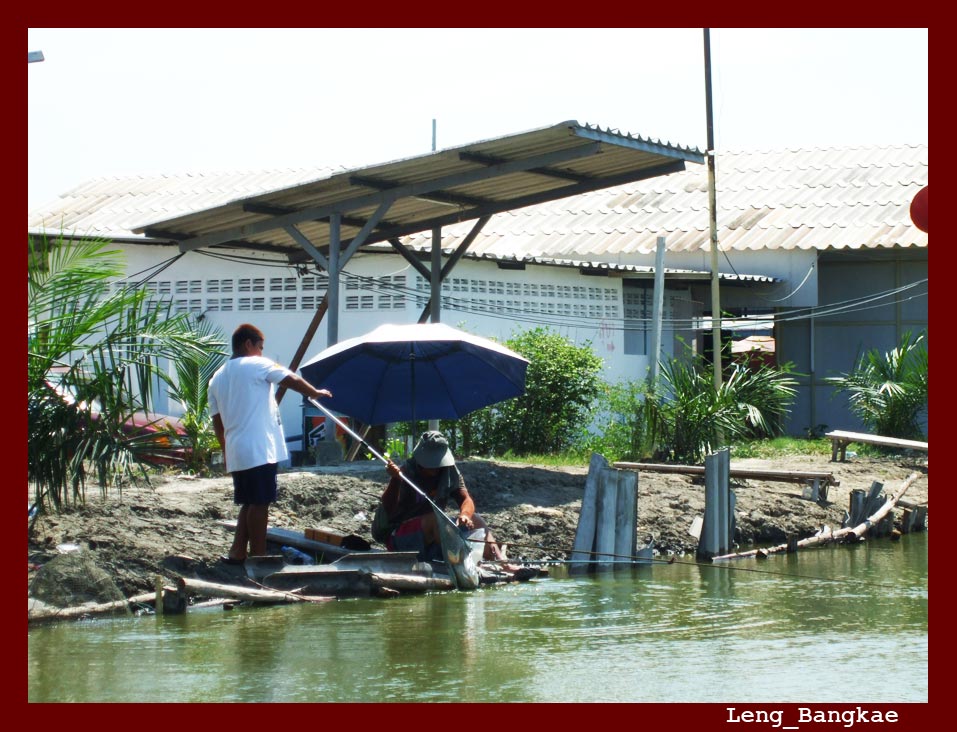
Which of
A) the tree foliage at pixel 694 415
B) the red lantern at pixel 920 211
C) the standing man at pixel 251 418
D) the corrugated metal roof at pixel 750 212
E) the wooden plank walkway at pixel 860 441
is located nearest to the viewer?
the red lantern at pixel 920 211

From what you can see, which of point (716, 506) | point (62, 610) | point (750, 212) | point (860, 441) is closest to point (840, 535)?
point (716, 506)

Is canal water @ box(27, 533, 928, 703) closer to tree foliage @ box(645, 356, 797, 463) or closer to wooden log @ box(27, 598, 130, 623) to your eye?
wooden log @ box(27, 598, 130, 623)

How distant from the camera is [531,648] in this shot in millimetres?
8852

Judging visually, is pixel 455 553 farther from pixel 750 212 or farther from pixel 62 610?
pixel 750 212

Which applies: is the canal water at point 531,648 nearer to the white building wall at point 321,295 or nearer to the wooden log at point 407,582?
the wooden log at point 407,582

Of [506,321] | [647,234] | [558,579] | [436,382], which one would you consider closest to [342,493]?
[436,382]

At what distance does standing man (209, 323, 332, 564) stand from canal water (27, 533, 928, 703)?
3.08 ft

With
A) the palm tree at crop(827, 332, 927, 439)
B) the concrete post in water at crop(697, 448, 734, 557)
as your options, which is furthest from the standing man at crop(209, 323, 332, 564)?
the palm tree at crop(827, 332, 927, 439)

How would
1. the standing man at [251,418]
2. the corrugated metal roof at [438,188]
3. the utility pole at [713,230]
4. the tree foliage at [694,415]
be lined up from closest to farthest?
the standing man at [251,418], the corrugated metal roof at [438,188], the tree foliage at [694,415], the utility pole at [713,230]

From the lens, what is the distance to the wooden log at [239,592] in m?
9.95

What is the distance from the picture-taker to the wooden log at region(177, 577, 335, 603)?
995 centimetres

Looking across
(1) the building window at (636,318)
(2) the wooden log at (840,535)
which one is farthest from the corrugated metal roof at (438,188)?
(1) the building window at (636,318)

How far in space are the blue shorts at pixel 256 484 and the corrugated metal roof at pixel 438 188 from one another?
18.2ft
